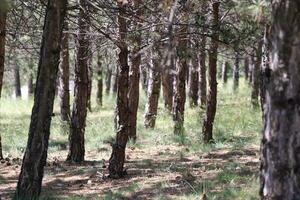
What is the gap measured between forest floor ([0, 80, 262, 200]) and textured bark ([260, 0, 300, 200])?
273 cm

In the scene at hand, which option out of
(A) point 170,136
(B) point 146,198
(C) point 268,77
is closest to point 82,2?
(B) point 146,198

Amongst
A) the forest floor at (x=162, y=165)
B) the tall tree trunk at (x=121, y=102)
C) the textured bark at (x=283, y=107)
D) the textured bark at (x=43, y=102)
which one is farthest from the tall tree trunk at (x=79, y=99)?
the textured bark at (x=283, y=107)

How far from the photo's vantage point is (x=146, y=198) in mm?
7867

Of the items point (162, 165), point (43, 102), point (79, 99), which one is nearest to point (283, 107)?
point (43, 102)

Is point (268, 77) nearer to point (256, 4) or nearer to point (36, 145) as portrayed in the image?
point (256, 4)

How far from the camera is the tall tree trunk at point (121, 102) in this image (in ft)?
29.0

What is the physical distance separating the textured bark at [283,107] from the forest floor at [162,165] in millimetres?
2733

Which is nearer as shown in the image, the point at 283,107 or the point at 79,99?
the point at 283,107

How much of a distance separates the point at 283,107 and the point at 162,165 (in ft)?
20.2

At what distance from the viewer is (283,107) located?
4.46 m

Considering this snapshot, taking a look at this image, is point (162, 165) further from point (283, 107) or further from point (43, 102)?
point (283, 107)

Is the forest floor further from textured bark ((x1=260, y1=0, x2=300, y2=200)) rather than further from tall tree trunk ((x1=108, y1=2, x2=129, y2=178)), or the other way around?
textured bark ((x1=260, y1=0, x2=300, y2=200))

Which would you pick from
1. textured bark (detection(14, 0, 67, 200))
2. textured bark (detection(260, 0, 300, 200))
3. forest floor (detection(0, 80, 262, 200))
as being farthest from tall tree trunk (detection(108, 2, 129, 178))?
textured bark (detection(260, 0, 300, 200))

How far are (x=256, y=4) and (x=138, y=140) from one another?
924cm
